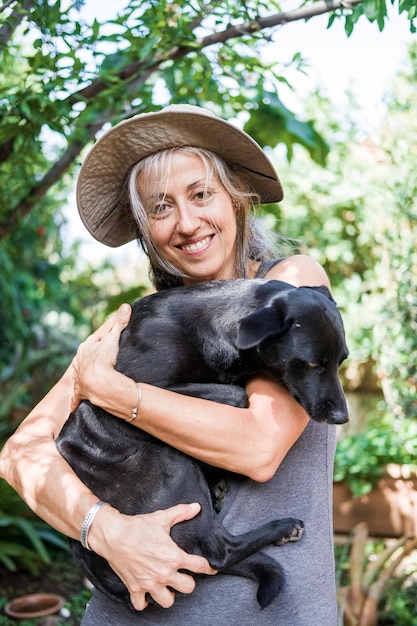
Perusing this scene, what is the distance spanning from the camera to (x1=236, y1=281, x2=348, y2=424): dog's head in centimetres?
178

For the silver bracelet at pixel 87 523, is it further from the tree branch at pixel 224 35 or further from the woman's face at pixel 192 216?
the tree branch at pixel 224 35

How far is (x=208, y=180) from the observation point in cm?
204

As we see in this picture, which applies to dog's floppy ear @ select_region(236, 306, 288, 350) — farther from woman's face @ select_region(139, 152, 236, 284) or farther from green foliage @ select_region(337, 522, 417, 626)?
green foliage @ select_region(337, 522, 417, 626)

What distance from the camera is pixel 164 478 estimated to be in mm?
1845

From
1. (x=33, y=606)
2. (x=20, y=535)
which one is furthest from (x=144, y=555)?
(x=20, y=535)

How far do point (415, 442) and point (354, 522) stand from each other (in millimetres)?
804

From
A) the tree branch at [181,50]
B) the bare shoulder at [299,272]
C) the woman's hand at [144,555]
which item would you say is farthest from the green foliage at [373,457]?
the woman's hand at [144,555]

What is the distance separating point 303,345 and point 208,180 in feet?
1.87

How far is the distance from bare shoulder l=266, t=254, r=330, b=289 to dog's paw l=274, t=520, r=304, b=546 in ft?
2.17

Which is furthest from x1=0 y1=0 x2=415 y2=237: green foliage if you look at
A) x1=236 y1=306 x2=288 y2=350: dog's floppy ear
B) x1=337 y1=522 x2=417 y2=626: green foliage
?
x1=337 y1=522 x2=417 y2=626: green foliage

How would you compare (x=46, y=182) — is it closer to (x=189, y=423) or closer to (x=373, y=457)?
(x=189, y=423)

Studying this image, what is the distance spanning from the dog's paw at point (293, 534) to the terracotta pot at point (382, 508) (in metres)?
3.90

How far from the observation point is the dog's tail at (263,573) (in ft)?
5.62

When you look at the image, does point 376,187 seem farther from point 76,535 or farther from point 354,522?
point 76,535
